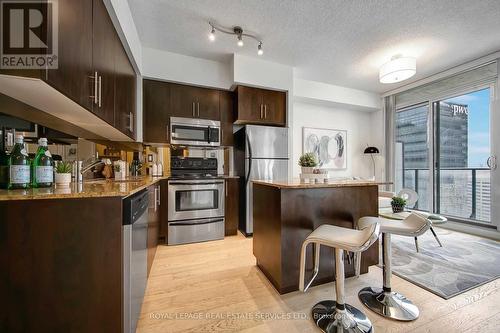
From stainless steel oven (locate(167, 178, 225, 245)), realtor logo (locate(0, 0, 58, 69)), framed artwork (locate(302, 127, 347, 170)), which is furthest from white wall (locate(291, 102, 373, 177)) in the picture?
realtor logo (locate(0, 0, 58, 69))

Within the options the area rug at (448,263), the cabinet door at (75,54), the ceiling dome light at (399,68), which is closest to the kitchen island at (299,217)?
the area rug at (448,263)

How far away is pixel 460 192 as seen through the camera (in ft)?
11.8

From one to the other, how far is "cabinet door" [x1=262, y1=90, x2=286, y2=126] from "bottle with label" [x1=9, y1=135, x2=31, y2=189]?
2733 mm

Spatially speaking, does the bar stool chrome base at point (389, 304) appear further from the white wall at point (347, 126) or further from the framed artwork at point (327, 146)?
the framed artwork at point (327, 146)

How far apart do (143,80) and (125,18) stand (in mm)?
1042

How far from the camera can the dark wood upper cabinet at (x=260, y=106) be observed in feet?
10.3

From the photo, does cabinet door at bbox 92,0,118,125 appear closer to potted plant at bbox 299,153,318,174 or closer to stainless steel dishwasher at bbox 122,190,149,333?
A: stainless steel dishwasher at bbox 122,190,149,333

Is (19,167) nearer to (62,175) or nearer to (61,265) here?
(62,175)

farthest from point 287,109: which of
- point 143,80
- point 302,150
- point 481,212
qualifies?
point 481,212

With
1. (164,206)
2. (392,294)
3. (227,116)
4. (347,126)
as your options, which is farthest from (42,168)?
(347,126)

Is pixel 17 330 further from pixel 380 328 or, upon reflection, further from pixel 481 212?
pixel 481 212

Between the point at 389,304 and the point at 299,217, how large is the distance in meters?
0.90

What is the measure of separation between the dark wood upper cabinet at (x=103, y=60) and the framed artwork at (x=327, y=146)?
3.57 m

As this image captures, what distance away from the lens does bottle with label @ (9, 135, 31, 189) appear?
43.4 inches
